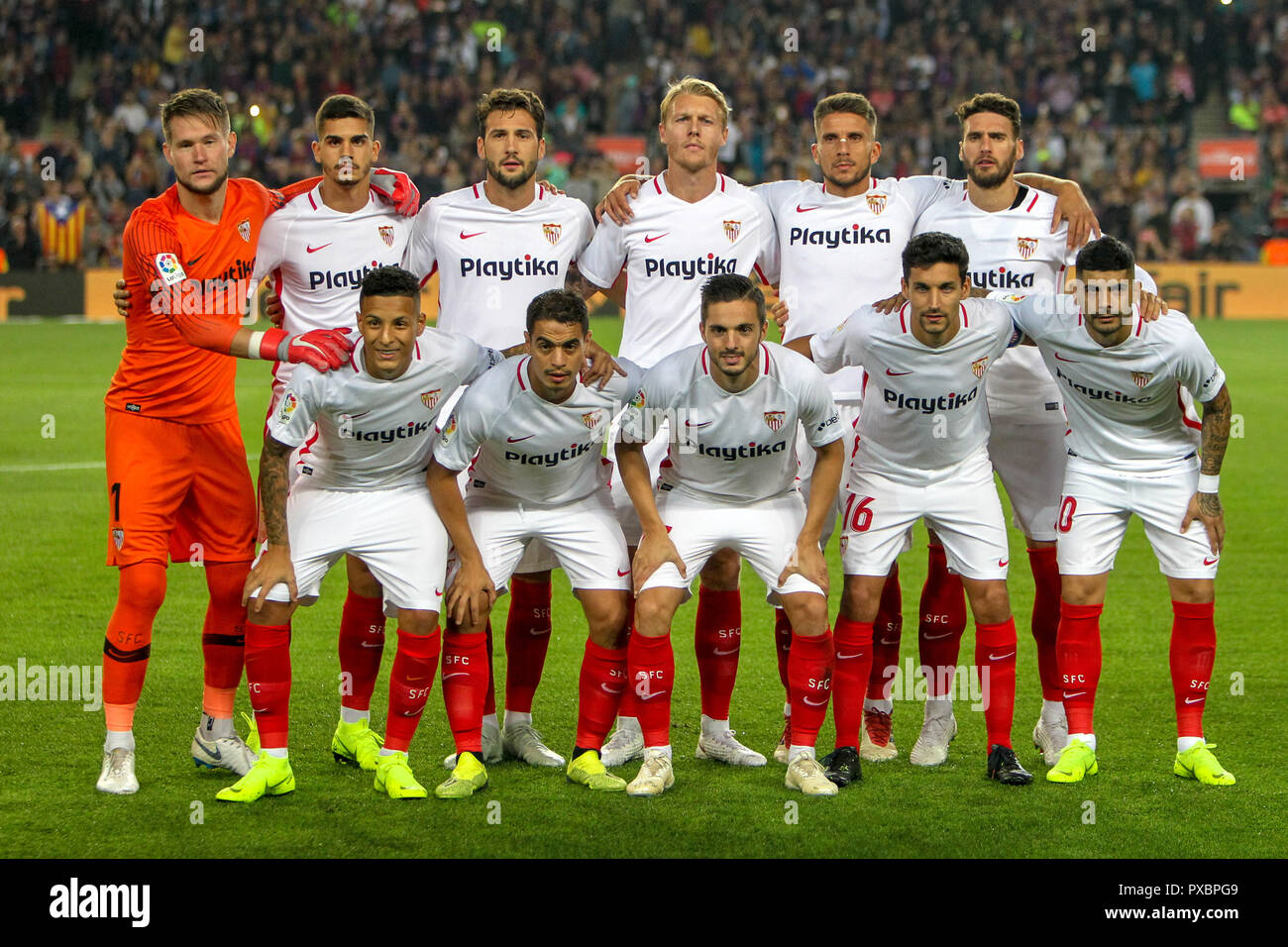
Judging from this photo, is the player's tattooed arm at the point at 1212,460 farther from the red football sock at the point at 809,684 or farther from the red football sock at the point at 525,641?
the red football sock at the point at 525,641

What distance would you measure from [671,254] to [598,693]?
5.81 ft

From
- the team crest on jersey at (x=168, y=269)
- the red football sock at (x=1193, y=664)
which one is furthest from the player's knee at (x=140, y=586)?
the red football sock at (x=1193, y=664)

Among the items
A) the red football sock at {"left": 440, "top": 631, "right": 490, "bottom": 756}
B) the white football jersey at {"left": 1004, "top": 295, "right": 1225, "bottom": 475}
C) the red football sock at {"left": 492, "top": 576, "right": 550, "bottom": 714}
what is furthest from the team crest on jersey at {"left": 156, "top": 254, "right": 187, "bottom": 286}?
the white football jersey at {"left": 1004, "top": 295, "right": 1225, "bottom": 475}

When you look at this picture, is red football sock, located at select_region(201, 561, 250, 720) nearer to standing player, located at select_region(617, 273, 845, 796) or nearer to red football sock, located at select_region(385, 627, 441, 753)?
red football sock, located at select_region(385, 627, 441, 753)

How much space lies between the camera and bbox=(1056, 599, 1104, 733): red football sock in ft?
18.8

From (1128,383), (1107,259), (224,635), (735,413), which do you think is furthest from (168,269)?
(1128,383)

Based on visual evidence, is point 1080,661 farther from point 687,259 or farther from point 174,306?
point 174,306

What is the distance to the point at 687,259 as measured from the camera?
20.5 ft

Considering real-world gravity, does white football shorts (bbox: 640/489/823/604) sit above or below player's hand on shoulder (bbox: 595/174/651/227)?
below

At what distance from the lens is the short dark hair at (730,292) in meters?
5.55

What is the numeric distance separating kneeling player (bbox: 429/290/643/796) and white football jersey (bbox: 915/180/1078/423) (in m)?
1.49

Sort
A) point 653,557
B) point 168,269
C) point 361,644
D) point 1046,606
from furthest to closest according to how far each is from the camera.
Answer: point 1046,606, point 361,644, point 653,557, point 168,269

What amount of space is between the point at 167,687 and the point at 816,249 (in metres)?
3.39

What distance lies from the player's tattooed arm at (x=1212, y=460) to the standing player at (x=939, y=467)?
69cm
